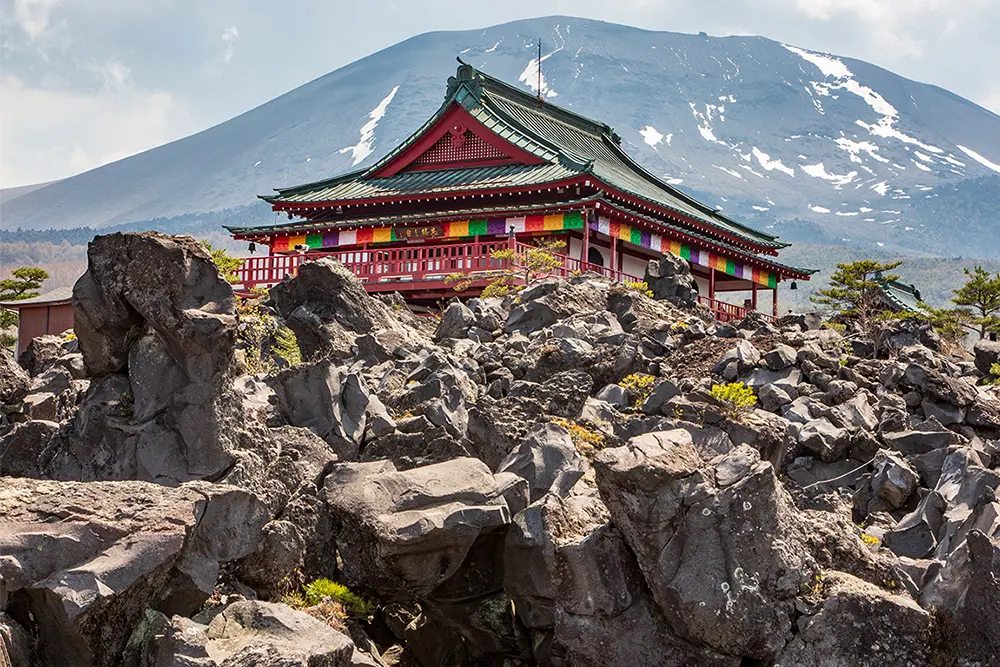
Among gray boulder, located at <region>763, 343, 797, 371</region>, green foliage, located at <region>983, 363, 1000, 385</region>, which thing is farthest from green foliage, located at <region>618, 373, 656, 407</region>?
green foliage, located at <region>983, 363, 1000, 385</region>

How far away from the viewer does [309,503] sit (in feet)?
35.0

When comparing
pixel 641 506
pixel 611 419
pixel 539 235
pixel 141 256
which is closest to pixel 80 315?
pixel 141 256

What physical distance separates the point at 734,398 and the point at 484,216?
16.2 metres

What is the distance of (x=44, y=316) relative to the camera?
27406mm

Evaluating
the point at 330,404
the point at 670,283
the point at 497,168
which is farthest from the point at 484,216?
the point at 330,404

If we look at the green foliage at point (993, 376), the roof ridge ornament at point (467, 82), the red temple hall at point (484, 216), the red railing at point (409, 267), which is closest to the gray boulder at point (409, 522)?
the green foliage at point (993, 376)

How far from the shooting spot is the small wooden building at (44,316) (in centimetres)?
2700

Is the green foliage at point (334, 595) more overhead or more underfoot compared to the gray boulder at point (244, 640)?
more underfoot

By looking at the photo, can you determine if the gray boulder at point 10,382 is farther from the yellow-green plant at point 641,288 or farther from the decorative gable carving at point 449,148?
the decorative gable carving at point 449,148

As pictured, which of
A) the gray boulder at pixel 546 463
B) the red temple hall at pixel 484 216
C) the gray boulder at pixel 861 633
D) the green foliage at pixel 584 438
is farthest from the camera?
the red temple hall at pixel 484 216

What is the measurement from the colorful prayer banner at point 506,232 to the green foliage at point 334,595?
63.3ft

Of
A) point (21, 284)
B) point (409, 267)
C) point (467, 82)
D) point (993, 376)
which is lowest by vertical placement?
point (993, 376)

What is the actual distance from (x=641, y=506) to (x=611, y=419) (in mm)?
5594

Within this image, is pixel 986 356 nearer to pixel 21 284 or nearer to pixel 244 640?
pixel 244 640
